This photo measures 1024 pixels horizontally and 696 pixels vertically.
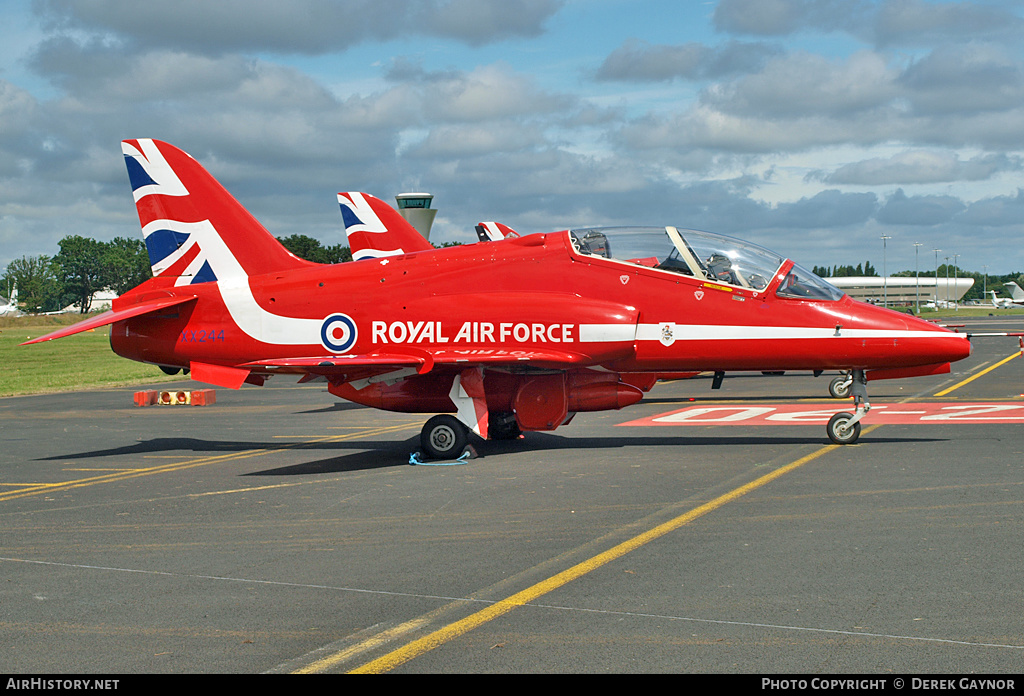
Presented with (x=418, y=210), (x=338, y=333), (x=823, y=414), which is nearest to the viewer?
(x=338, y=333)

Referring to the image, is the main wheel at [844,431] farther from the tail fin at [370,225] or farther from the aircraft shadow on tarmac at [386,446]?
the tail fin at [370,225]

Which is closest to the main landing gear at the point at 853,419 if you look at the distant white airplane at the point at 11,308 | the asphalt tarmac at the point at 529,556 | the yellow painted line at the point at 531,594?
the asphalt tarmac at the point at 529,556

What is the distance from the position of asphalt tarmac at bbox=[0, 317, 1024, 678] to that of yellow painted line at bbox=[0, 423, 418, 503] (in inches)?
2.8

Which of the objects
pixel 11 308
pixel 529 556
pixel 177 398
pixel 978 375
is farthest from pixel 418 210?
pixel 11 308

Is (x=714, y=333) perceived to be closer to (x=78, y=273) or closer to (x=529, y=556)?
(x=529, y=556)

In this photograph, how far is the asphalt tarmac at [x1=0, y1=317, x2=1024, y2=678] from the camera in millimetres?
5391

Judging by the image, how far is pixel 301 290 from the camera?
15.0 meters

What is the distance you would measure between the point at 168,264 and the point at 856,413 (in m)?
11.3

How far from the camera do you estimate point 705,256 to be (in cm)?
1437

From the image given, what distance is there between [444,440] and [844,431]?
5.99 metres

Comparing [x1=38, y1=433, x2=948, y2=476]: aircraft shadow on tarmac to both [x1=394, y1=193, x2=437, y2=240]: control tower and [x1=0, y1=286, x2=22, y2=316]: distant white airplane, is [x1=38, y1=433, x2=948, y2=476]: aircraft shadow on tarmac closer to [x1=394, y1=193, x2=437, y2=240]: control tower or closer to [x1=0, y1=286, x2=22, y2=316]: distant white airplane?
[x1=394, y1=193, x2=437, y2=240]: control tower

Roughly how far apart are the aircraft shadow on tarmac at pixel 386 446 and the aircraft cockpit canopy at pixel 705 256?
7.84 ft

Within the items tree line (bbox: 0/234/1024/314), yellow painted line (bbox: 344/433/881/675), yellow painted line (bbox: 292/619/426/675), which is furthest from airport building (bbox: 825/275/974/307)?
yellow painted line (bbox: 292/619/426/675)

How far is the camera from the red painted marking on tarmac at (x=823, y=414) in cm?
1728
